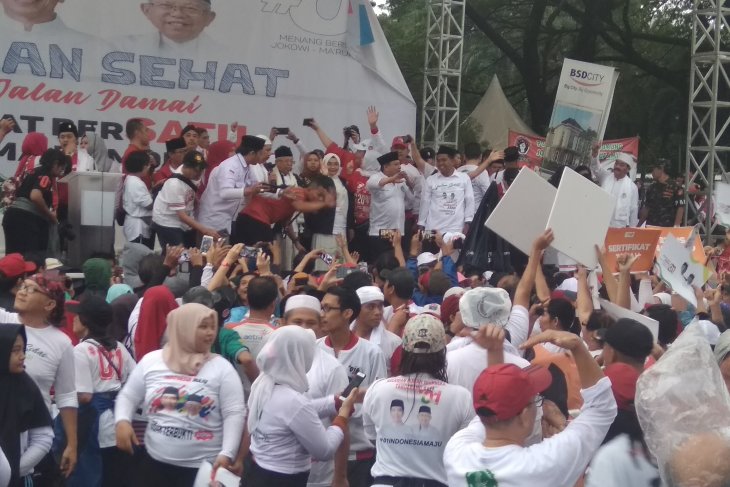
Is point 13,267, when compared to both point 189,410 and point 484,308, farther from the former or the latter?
point 484,308

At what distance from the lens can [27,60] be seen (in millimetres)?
14016

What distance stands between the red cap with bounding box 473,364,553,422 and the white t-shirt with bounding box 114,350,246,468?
5.57 ft

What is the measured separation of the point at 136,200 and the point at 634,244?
484 centimetres

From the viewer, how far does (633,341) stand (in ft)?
14.6

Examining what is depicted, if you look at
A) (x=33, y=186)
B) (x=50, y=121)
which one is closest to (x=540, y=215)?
(x=33, y=186)

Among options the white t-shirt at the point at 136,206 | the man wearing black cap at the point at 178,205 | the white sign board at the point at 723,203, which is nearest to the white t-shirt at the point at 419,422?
the man wearing black cap at the point at 178,205

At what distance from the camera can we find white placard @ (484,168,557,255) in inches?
266

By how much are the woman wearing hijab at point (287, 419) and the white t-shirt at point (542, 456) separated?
1246 millimetres

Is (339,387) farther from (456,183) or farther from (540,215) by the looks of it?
(456,183)

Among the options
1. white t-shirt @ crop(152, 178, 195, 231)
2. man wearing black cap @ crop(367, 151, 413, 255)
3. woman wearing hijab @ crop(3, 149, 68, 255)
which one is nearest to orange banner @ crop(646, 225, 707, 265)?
man wearing black cap @ crop(367, 151, 413, 255)

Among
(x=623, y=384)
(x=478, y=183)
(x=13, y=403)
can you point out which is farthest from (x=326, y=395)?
(x=478, y=183)

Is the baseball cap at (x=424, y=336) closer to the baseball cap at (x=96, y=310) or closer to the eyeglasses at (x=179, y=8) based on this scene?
the baseball cap at (x=96, y=310)

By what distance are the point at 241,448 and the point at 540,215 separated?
8.32 feet

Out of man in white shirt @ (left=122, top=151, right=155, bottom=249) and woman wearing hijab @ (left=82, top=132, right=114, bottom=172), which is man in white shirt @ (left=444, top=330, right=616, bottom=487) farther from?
woman wearing hijab @ (left=82, top=132, right=114, bottom=172)
